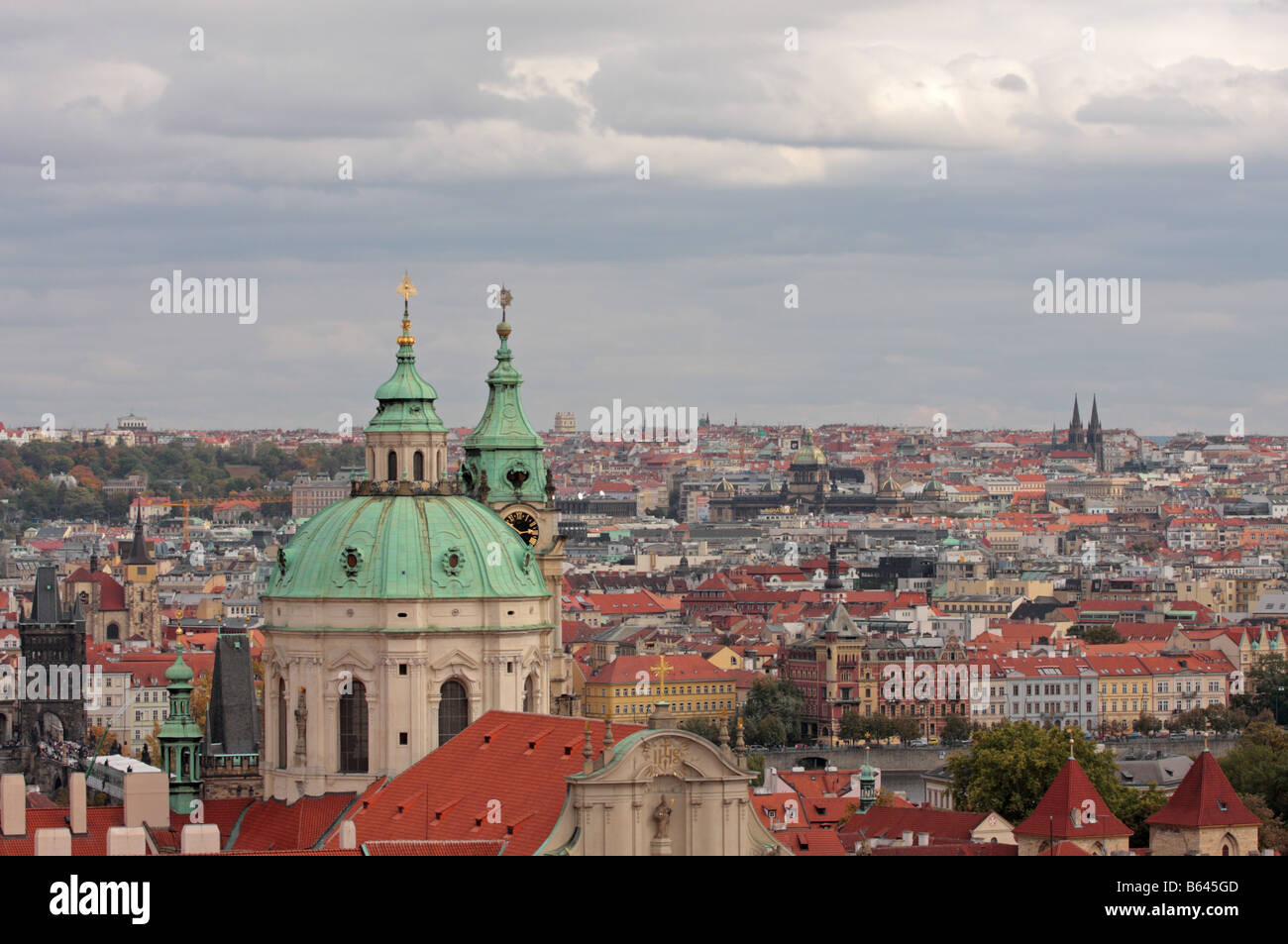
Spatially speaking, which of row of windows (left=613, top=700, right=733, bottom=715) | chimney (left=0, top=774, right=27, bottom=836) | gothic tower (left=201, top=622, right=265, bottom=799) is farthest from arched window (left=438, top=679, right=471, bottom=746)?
row of windows (left=613, top=700, right=733, bottom=715)

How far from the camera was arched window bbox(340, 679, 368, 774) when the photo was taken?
50.2 m

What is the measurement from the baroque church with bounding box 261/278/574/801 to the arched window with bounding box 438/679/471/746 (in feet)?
0.07

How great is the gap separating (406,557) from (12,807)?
8.90 m

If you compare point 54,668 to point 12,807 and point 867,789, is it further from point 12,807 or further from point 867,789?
point 12,807

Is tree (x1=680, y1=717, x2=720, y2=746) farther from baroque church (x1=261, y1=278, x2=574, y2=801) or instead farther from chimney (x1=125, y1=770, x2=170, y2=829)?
baroque church (x1=261, y1=278, x2=574, y2=801)

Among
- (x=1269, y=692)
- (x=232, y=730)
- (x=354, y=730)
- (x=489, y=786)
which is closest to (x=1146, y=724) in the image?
(x=1269, y=692)

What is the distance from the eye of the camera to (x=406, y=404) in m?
53.9

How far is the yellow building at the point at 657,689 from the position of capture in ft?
392

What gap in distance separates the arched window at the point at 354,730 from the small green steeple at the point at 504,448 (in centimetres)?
824

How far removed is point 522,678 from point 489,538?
2.45 metres

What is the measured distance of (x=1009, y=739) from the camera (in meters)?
69.5
